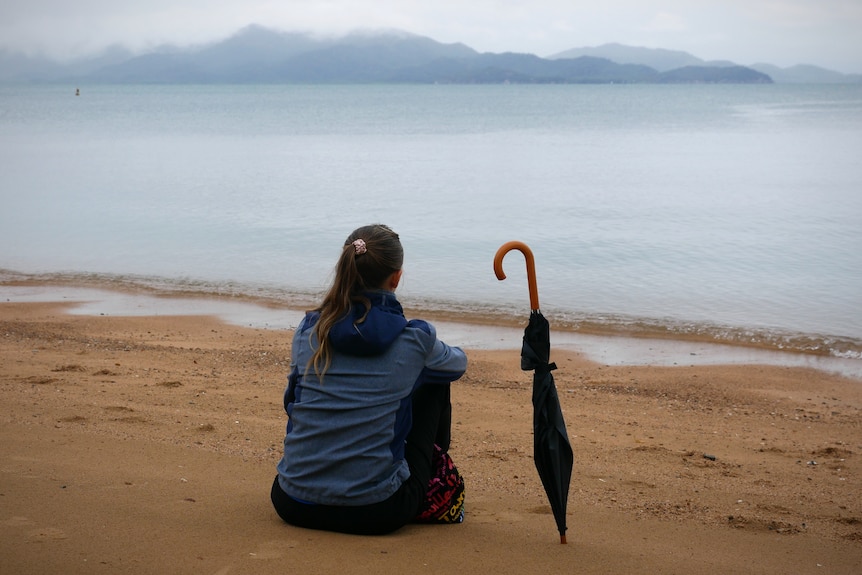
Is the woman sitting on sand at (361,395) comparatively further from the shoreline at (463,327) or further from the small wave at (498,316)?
the small wave at (498,316)

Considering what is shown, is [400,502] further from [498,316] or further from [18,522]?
[498,316]

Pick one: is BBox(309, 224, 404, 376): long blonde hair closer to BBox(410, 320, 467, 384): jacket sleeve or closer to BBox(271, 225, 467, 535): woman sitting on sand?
BBox(271, 225, 467, 535): woman sitting on sand

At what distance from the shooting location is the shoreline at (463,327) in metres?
9.99

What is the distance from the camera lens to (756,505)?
4.92 meters

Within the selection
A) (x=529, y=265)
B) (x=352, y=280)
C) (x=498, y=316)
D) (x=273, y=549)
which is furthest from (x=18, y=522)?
(x=498, y=316)

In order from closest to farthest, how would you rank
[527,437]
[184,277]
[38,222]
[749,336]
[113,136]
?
1. [527,437]
2. [749,336]
3. [184,277]
4. [38,222]
5. [113,136]

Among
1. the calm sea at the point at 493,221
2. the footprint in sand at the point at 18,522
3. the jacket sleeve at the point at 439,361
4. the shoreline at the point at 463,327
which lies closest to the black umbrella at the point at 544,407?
the jacket sleeve at the point at 439,361

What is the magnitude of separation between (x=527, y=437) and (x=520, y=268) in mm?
9233

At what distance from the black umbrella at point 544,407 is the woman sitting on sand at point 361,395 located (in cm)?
30

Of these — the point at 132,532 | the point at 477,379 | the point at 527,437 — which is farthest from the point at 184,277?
the point at 132,532

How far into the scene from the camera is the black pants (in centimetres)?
366

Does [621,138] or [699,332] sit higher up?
[621,138]

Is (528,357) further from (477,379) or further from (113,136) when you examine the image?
(113,136)

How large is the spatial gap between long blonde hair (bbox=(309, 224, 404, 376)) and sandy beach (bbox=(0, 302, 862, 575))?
800mm
